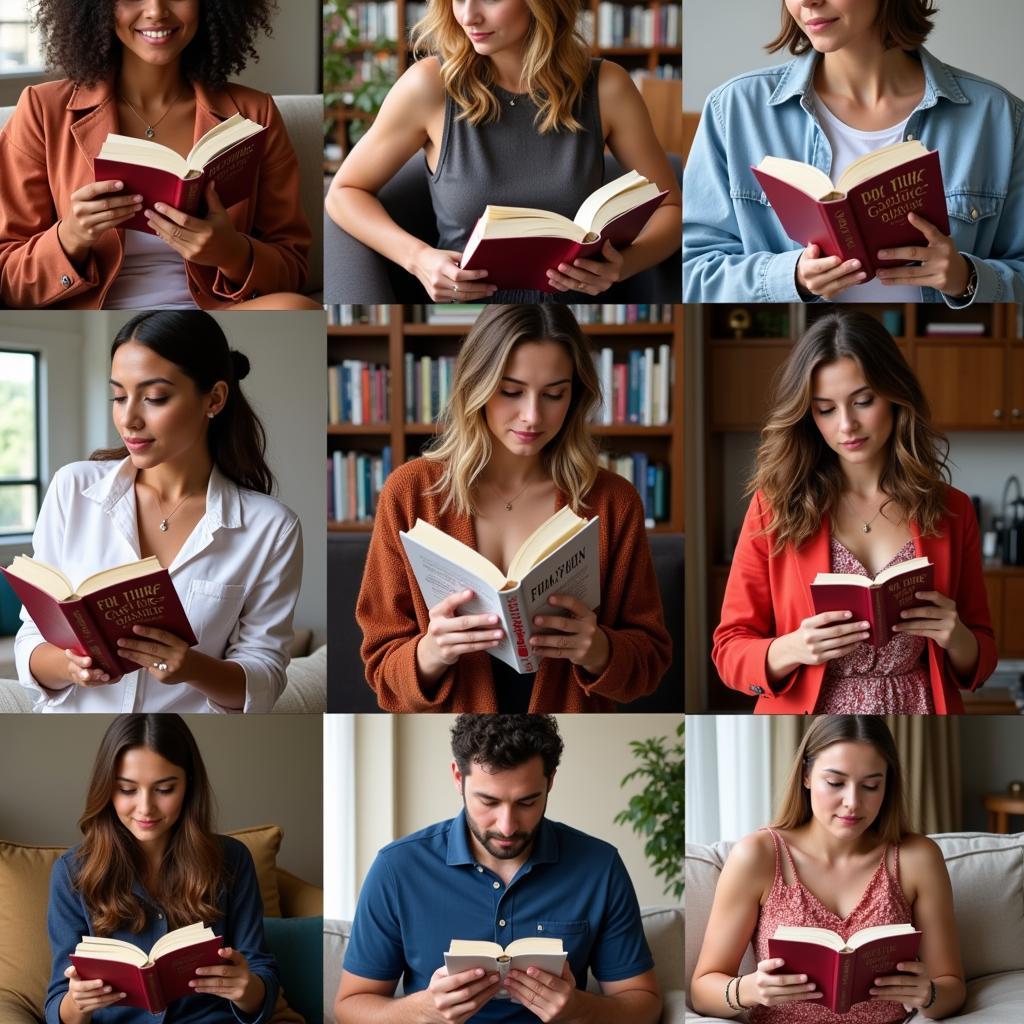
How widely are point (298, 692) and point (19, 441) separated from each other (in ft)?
2.34

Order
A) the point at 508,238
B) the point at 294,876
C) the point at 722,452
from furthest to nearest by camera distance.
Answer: the point at 722,452, the point at 294,876, the point at 508,238

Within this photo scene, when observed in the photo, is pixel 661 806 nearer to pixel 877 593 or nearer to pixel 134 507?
pixel 877 593

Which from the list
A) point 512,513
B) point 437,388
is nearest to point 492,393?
point 512,513

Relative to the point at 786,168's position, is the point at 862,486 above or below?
below

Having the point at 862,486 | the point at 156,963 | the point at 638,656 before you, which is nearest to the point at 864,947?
the point at 638,656

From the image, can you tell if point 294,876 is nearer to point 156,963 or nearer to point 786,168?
point 156,963

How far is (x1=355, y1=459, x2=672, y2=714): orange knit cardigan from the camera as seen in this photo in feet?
6.74

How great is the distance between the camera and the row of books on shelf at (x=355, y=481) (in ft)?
8.29

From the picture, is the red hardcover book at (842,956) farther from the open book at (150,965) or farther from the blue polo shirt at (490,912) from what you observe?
the open book at (150,965)

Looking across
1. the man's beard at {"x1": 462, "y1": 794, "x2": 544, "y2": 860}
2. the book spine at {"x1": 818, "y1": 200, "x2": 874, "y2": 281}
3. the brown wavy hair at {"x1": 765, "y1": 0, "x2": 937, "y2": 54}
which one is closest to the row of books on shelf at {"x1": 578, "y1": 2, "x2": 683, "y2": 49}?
the brown wavy hair at {"x1": 765, "y1": 0, "x2": 937, "y2": 54}

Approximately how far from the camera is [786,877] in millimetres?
2250

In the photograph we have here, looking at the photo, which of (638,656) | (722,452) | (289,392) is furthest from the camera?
(722,452)

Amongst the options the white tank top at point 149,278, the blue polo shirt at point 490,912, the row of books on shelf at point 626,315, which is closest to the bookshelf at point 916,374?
the row of books on shelf at point 626,315

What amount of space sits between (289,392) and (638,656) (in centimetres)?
82
